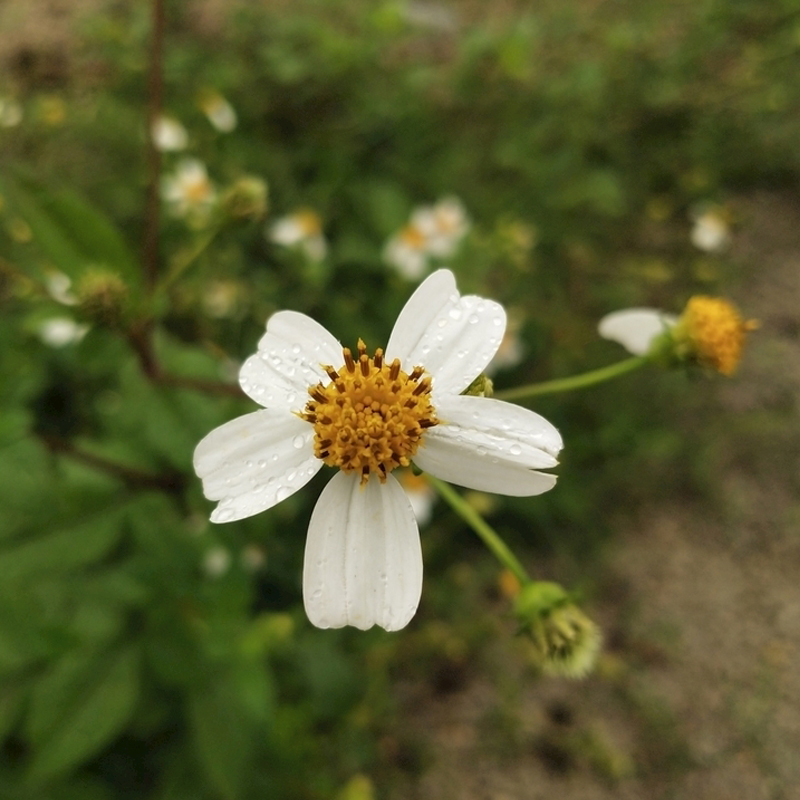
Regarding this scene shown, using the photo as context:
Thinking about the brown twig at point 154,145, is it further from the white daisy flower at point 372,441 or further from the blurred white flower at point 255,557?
the blurred white flower at point 255,557

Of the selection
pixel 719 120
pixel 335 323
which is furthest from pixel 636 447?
pixel 719 120

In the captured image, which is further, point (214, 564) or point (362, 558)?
point (214, 564)

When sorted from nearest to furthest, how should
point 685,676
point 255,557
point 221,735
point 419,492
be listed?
1. point 221,735
2. point 255,557
3. point 419,492
4. point 685,676

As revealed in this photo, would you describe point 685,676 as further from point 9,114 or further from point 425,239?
point 9,114

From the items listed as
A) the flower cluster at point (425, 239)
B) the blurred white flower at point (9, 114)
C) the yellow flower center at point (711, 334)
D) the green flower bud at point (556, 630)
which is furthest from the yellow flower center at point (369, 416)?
the blurred white flower at point (9, 114)

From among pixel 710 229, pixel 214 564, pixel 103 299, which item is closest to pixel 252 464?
pixel 103 299

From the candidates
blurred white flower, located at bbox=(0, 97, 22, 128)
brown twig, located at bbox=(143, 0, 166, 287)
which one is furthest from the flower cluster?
blurred white flower, located at bbox=(0, 97, 22, 128)

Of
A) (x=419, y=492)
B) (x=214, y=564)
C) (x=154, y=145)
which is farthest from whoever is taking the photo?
(x=419, y=492)
